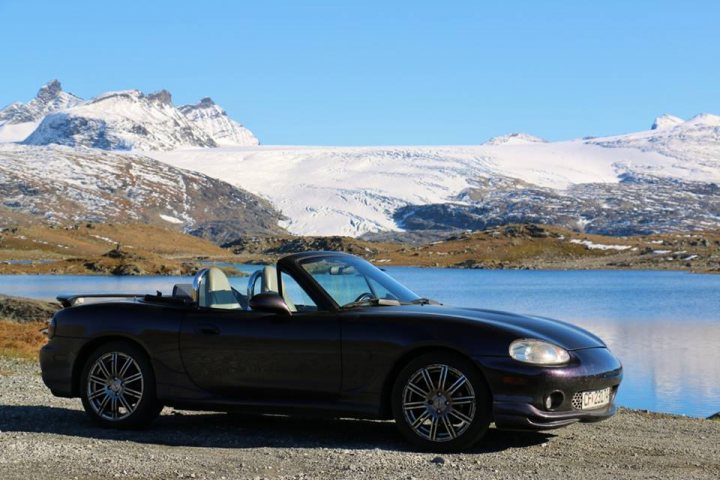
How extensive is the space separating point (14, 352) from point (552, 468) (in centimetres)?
1885

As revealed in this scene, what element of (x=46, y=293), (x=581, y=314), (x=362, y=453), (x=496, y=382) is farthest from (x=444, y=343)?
(x=46, y=293)

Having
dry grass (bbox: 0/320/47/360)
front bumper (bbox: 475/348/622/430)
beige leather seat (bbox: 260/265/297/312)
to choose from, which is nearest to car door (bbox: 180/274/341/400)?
beige leather seat (bbox: 260/265/297/312)

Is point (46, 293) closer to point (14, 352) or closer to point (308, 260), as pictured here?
point (14, 352)

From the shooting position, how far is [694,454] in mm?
10383

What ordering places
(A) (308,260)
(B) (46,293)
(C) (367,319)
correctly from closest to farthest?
(C) (367,319) → (A) (308,260) → (B) (46,293)

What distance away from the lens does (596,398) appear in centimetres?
1027

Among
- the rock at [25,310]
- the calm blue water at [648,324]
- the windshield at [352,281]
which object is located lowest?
the calm blue water at [648,324]

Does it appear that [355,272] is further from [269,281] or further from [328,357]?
[328,357]

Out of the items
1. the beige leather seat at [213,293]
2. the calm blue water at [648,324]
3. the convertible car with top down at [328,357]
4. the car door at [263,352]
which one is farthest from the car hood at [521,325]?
the calm blue water at [648,324]

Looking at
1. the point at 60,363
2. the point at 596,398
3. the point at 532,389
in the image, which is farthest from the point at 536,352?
the point at 60,363

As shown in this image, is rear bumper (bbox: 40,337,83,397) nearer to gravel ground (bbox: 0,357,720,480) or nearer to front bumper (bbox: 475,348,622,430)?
gravel ground (bbox: 0,357,720,480)

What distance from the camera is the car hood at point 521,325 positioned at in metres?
10.2

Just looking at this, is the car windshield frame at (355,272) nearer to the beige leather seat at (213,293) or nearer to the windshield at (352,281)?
the windshield at (352,281)

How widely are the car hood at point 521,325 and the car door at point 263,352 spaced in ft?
3.41
